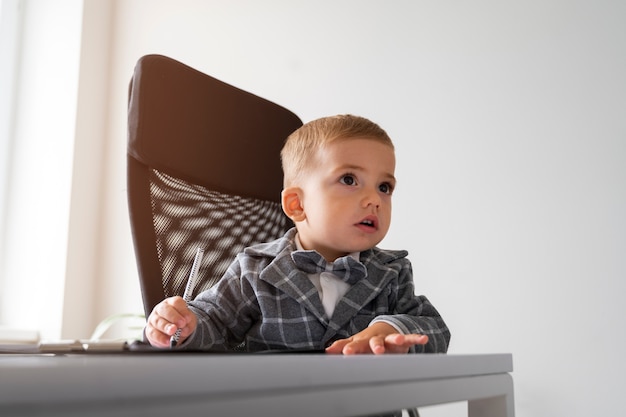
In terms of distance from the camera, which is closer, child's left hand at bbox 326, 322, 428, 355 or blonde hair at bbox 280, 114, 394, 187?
child's left hand at bbox 326, 322, 428, 355

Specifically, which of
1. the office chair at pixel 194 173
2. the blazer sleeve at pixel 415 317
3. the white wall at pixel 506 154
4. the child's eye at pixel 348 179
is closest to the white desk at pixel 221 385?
the blazer sleeve at pixel 415 317

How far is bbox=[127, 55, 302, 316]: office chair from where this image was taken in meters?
1.11

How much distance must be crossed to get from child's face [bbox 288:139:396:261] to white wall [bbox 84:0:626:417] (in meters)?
0.88

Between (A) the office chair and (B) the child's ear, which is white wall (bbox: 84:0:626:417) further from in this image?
(B) the child's ear

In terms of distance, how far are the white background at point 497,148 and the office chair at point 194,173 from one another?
0.74 metres

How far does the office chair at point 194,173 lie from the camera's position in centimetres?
111

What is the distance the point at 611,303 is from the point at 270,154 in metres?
0.96

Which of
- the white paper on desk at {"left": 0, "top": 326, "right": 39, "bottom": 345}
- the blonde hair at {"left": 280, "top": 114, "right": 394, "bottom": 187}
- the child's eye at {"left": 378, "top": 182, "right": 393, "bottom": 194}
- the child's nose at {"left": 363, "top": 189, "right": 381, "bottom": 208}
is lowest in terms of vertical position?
the white paper on desk at {"left": 0, "top": 326, "right": 39, "bottom": 345}

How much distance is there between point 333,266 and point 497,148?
3.48 feet

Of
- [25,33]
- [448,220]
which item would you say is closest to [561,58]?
[448,220]

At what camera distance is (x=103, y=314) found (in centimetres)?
247

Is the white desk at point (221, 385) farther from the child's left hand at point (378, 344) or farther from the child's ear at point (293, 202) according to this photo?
the child's ear at point (293, 202)

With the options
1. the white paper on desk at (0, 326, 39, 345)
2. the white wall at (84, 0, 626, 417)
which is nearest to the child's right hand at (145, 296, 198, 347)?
the white wall at (84, 0, 626, 417)

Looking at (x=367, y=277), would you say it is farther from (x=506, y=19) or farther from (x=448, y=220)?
(x=506, y=19)
